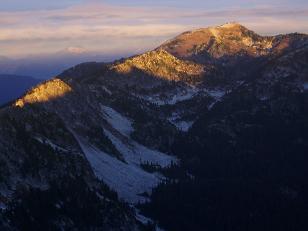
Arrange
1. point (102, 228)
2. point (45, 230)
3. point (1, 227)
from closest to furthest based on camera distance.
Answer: point (1, 227) → point (45, 230) → point (102, 228)

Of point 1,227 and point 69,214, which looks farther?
point 69,214

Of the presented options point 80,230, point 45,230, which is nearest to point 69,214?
point 80,230

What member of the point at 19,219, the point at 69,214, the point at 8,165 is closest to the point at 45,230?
the point at 19,219

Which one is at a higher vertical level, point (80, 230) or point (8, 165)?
point (8, 165)

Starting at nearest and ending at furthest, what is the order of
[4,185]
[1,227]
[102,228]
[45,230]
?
[1,227] → [45,230] → [4,185] → [102,228]

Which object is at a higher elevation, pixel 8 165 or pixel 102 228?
pixel 8 165

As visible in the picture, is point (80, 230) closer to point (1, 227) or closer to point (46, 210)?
point (46, 210)

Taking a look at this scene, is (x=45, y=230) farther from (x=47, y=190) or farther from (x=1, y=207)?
(x=47, y=190)

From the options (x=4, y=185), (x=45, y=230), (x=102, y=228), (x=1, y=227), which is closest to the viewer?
(x=1, y=227)

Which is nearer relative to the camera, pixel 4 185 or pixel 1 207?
pixel 1 207
